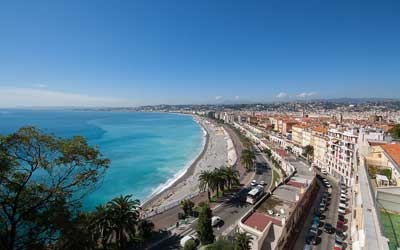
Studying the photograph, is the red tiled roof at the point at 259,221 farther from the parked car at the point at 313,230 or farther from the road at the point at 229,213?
the parked car at the point at 313,230

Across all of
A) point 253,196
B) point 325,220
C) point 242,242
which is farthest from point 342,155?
point 242,242

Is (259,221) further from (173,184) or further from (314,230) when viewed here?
(173,184)

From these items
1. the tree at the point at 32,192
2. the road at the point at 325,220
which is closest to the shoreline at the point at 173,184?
the road at the point at 325,220

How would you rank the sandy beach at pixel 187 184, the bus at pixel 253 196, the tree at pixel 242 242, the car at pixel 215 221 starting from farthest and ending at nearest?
the sandy beach at pixel 187 184 < the bus at pixel 253 196 < the car at pixel 215 221 < the tree at pixel 242 242

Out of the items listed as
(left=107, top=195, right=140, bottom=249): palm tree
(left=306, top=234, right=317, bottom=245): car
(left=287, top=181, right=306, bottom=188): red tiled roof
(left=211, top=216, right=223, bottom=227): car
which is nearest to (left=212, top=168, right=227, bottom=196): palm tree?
(left=211, top=216, right=223, bottom=227): car

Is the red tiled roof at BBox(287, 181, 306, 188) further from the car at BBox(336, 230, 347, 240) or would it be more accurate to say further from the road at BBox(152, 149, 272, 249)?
the car at BBox(336, 230, 347, 240)

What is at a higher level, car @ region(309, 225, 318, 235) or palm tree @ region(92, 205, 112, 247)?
palm tree @ region(92, 205, 112, 247)
